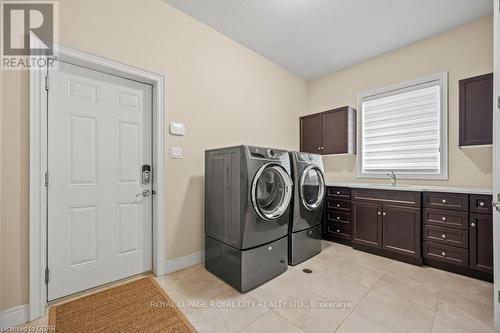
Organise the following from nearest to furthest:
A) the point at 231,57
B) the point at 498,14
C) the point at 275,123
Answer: the point at 498,14 < the point at 231,57 < the point at 275,123

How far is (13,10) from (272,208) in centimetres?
262

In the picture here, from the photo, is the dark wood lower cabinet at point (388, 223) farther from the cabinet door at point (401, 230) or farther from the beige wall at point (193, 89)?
the beige wall at point (193, 89)

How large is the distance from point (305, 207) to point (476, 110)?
83.0 inches

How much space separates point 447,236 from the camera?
7.42 feet

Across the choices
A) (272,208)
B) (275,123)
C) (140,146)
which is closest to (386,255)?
(272,208)

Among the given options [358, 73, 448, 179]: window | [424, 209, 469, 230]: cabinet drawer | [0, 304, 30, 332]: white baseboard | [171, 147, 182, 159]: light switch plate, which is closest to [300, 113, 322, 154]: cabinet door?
[358, 73, 448, 179]: window

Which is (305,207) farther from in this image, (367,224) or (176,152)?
(176,152)

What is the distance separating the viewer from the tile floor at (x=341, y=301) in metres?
1.50

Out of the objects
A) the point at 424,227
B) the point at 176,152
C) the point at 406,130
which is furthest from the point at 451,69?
the point at 176,152

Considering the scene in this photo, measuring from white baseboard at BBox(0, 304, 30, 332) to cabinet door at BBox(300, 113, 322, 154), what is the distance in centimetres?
377

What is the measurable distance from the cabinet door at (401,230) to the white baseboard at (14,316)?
11.4ft

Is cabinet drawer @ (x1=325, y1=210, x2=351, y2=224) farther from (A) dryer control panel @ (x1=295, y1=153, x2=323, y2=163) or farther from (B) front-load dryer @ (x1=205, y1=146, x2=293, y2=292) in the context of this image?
(B) front-load dryer @ (x1=205, y1=146, x2=293, y2=292)

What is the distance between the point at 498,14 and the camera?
1441mm

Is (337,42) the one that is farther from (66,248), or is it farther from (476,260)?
(66,248)
